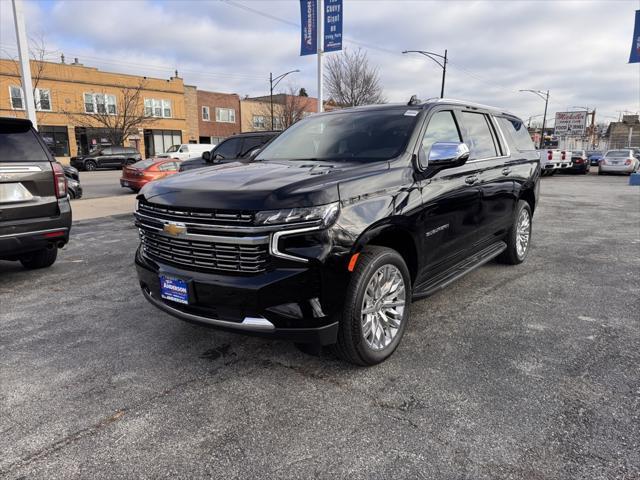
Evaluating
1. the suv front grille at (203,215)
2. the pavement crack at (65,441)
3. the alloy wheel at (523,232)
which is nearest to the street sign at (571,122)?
the alloy wheel at (523,232)

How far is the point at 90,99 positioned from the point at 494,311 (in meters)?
43.2

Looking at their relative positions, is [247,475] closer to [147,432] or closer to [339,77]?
[147,432]

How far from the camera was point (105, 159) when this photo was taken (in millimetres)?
32406

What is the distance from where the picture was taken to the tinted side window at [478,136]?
4.51 m

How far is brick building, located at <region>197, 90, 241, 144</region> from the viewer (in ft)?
159

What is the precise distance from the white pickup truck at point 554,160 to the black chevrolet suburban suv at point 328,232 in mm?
Answer: 21673

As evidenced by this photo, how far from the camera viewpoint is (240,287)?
276 cm

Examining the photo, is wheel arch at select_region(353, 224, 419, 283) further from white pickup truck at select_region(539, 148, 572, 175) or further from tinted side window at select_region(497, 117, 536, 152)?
white pickup truck at select_region(539, 148, 572, 175)

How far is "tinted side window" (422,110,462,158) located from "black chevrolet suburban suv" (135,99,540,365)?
0.02 m

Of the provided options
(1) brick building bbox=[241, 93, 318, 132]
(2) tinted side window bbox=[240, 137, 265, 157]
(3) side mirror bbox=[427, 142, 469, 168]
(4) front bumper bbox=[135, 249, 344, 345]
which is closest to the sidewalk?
(2) tinted side window bbox=[240, 137, 265, 157]

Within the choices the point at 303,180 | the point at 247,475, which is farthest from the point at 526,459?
the point at 303,180

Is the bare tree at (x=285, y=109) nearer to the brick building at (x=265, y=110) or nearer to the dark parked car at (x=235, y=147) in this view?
the brick building at (x=265, y=110)

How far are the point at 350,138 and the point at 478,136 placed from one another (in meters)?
1.55

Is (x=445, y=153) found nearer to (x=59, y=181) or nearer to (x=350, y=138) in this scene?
(x=350, y=138)
